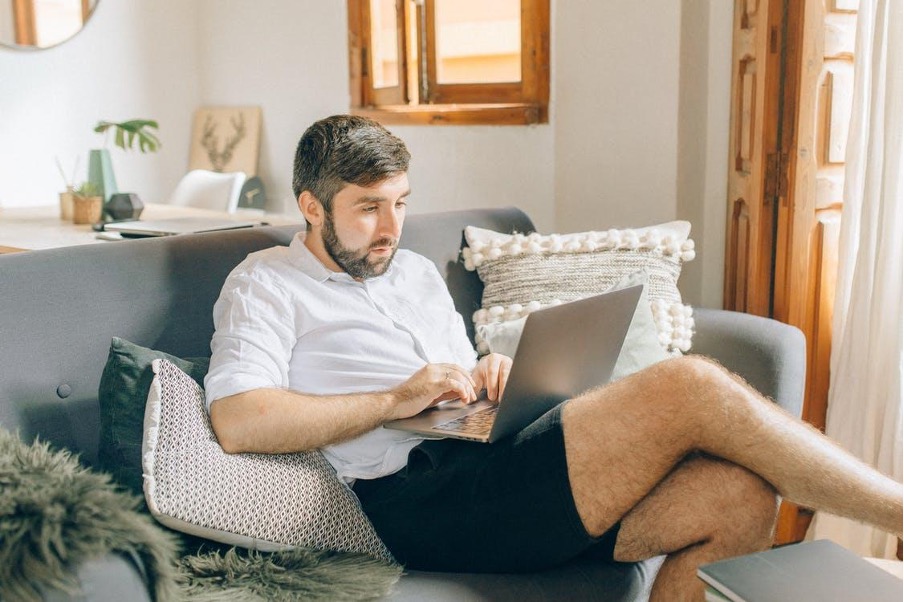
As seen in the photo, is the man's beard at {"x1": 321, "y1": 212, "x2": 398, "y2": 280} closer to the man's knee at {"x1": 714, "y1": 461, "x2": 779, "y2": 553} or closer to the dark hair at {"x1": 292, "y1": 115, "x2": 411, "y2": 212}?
the dark hair at {"x1": 292, "y1": 115, "x2": 411, "y2": 212}

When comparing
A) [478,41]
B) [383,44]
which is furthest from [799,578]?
[383,44]

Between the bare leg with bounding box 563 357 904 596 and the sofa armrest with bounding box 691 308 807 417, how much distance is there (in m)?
0.51

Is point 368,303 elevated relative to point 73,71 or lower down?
lower down

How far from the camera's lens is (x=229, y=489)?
1350 mm

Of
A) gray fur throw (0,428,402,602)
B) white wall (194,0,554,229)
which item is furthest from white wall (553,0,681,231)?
gray fur throw (0,428,402,602)

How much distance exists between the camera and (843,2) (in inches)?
87.3

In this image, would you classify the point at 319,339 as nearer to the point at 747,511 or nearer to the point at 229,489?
the point at 229,489

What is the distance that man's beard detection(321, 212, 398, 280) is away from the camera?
1757 mm

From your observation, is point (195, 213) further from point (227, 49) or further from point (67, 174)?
point (227, 49)

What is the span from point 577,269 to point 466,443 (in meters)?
0.69

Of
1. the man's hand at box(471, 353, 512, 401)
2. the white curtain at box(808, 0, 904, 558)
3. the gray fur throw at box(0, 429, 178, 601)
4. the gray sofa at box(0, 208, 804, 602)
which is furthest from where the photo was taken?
the white curtain at box(808, 0, 904, 558)

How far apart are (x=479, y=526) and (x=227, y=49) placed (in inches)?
143

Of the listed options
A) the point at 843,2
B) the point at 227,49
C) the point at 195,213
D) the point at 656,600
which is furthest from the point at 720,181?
the point at 227,49

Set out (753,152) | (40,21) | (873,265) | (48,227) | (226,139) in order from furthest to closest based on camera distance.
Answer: (226,139)
(40,21)
(48,227)
(753,152)
(873,265)
